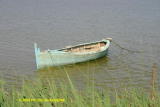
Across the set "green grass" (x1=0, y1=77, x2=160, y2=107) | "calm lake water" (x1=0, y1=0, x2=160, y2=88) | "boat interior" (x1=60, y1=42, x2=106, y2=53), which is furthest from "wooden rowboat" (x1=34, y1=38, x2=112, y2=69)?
"green grass" (x1=0, y1=77, x2=160, y2=107)

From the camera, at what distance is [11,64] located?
43.5ft

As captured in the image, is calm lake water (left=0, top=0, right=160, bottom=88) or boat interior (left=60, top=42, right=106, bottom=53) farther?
boat interior (left=60, top=42, right=106, bottom=53)

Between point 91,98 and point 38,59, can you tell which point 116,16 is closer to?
point 38,59

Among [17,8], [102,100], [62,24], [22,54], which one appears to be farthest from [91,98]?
[17,8]

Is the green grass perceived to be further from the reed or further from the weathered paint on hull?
the weathered paint on hull

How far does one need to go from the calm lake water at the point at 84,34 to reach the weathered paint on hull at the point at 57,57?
24 centimetres

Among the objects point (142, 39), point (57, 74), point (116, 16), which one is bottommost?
point (57, 74)

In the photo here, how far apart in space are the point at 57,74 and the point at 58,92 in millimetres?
7979

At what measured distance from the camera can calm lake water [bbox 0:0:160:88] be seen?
12289 millimetres

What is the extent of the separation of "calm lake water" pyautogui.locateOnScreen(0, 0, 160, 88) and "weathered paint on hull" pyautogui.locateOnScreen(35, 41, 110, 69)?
0.24 m

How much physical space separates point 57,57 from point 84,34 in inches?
244

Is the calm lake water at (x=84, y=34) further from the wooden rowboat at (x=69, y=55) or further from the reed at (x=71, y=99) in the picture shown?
the reed at (x=71, y=99)

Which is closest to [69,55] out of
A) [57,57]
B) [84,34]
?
[57,57]

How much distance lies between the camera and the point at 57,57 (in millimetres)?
12836
